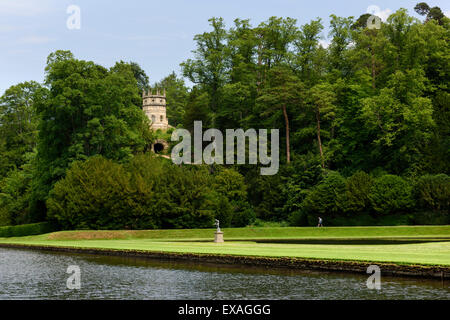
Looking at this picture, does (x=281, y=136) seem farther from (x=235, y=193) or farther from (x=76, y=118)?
(x=76, y=118)

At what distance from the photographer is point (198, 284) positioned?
18922 millimetres

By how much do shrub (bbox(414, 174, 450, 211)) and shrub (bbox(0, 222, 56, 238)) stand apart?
35061 mm

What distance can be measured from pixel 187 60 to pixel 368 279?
62681mm

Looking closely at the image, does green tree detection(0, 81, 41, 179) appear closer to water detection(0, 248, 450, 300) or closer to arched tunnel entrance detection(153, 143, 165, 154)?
arched tunnel entrance detection(153, 143, 165, 154)

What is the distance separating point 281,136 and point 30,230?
108 feet

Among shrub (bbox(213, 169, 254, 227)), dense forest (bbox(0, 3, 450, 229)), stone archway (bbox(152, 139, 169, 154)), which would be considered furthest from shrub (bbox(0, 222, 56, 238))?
stone archway (bbox(152, 139, 169, 154))

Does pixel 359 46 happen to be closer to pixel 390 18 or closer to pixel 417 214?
pixel 390 18

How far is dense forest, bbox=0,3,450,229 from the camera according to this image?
50.9 metres

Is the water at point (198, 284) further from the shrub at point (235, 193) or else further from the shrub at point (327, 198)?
the shrub at point (235, 193)

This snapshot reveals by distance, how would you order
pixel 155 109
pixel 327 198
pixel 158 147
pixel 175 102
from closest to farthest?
pixel 327 198
pixel 158 147
pixel 155 109
pixel 175 102

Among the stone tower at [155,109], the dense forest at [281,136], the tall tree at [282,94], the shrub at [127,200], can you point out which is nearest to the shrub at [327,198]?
the dense forest at [281,136]

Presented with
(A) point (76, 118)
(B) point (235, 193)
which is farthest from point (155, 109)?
(B) point (235, 193)

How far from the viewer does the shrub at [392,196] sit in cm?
5059

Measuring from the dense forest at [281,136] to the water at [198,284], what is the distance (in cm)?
2655
